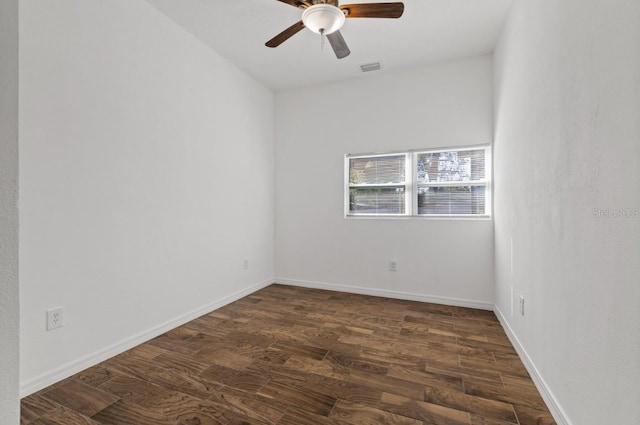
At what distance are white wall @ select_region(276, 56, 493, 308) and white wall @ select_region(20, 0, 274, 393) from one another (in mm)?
907

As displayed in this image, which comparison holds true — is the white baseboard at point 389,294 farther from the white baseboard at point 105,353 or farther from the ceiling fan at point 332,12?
the ceiling fan at point 332,12

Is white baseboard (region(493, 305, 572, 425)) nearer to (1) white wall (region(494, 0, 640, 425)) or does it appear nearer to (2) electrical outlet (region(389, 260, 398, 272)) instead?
(1) white wall (region(494, 0, 640, 425))

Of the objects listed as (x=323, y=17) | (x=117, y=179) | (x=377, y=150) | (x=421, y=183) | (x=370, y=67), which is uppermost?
(x=370, y=67)

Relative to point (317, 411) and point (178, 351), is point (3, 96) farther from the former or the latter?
point (178, 351)

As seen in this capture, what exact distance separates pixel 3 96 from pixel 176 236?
2.11 m

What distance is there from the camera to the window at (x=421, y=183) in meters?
3.24

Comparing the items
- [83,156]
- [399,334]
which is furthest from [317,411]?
[83,156]

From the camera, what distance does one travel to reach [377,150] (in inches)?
142

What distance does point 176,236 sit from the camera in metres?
2.68

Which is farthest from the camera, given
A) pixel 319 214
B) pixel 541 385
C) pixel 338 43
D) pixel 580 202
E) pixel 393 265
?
pixel 319 214

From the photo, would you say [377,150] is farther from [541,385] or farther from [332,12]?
[541,385]

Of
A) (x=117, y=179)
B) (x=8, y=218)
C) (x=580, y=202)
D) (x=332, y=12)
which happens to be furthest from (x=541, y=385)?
(x=117, y=179)

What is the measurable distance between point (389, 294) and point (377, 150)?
5.69ft

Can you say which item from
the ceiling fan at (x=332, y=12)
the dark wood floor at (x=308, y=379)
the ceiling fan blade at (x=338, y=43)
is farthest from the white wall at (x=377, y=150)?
the ceiling fan at (x=332, y=12)
